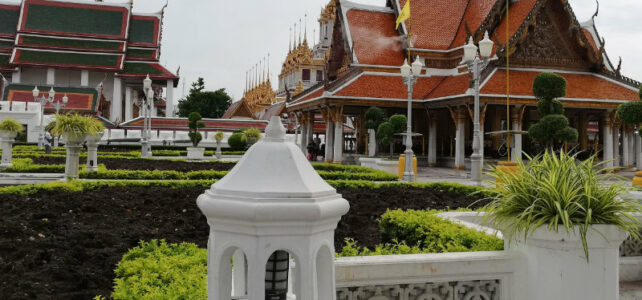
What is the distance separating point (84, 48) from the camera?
4122 centimetres

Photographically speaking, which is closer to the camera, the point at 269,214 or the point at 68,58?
the point at 269,214

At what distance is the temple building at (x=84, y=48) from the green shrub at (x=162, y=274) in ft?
123

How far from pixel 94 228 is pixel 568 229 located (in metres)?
4.98

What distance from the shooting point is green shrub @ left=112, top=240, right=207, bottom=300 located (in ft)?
9.66

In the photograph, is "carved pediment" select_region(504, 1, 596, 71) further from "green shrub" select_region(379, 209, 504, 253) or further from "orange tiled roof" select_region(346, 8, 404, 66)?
"green shrub" select_region(379, 209, 504, 253)

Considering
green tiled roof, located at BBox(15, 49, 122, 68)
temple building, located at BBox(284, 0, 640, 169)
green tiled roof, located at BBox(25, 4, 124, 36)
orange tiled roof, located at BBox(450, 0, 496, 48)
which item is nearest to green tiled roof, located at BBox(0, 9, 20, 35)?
green tiled roof, located at BBox(25, 4, 124, 36)

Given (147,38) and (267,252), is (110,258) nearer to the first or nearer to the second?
(267,252)

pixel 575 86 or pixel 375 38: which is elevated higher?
pixel 375 38

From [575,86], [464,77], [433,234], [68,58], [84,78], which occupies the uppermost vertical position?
[68,58]

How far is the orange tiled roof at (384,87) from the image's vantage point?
67.0ft

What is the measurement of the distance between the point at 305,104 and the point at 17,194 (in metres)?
15.8

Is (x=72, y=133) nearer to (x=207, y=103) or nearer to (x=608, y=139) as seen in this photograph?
(x=608, y=139)

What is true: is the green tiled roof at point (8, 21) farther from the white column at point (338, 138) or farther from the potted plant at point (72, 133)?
the potted plant at point (72, 133)

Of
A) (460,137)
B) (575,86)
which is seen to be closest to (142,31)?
(460,137)
